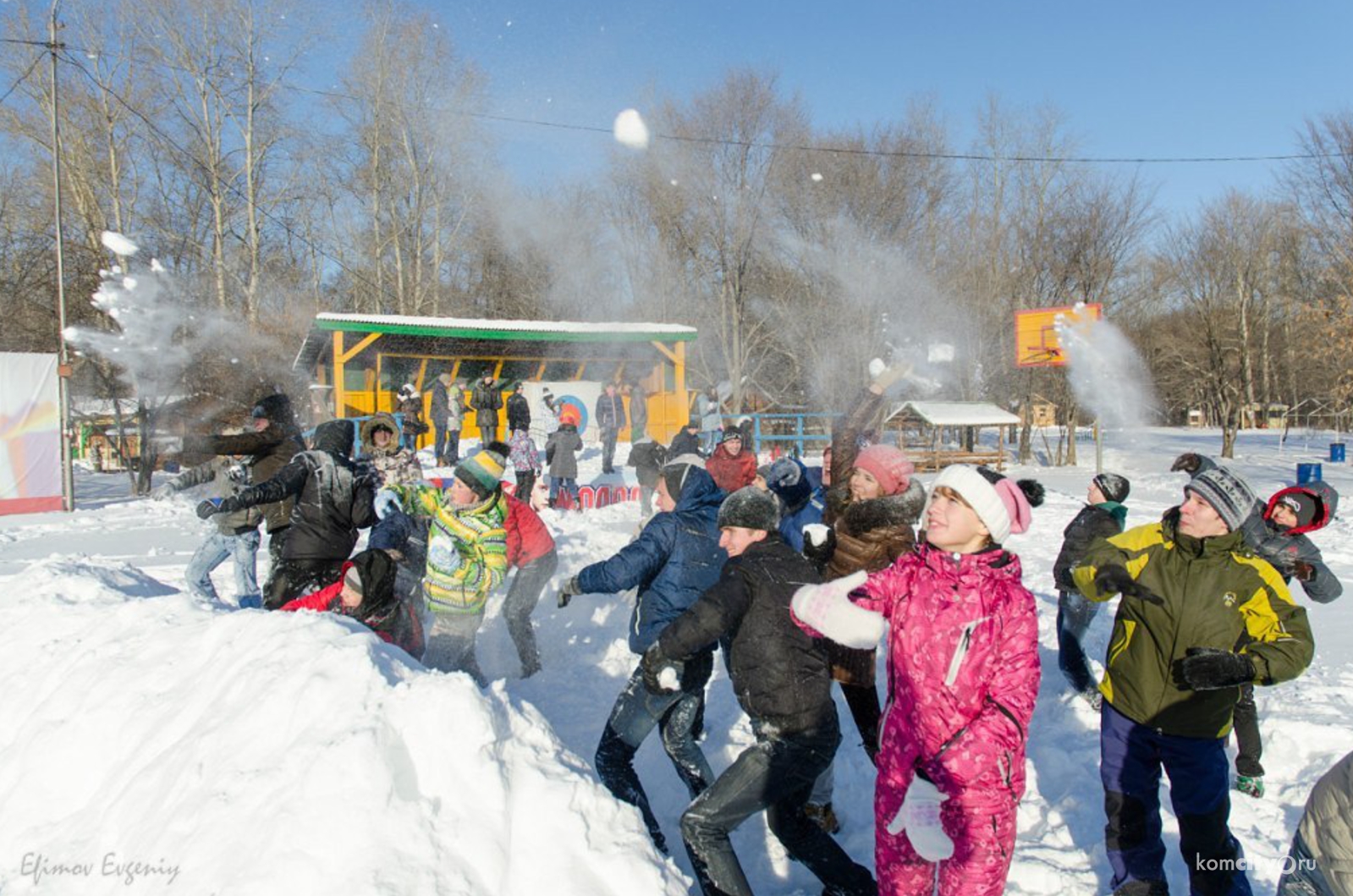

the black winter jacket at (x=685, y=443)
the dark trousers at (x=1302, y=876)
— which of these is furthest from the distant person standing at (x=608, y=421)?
the dark trousers at (x=1302, y=876)

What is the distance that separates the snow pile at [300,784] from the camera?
2.18 meters

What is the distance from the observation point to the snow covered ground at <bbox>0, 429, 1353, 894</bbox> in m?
2.22

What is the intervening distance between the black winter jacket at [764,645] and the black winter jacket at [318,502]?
2.69m

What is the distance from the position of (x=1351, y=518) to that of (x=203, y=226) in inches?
1167

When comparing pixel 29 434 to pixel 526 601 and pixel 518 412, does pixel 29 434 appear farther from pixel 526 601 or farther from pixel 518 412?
pixel 526 601

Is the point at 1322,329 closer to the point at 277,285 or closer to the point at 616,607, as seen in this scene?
the point at 616,607

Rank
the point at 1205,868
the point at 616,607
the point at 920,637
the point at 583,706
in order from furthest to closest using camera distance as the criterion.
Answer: the point at 616,607
the point at 583,706
the point at 1205,868
the point at 920,637

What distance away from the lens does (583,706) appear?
512 centimetres

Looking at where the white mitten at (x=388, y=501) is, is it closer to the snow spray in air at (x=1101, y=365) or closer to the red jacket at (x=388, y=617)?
the red jacket at (x=388, y=617)

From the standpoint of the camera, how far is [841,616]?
242cm

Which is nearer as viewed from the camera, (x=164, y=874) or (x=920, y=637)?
(x=164, y=874)

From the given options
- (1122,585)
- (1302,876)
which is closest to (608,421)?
(1122,585)

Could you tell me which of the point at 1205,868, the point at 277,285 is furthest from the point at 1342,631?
the point at 277,285

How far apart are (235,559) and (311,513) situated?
60.7 inches
